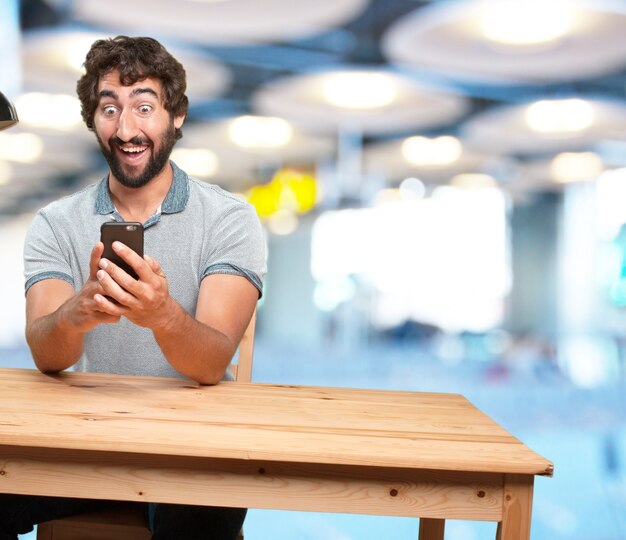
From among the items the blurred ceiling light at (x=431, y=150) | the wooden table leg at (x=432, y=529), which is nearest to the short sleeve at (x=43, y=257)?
the wooden table leg at (x=432, y=529)

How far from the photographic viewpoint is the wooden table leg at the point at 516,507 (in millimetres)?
923

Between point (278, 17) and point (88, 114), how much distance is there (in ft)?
10.1

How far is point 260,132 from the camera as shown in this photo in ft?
23.6

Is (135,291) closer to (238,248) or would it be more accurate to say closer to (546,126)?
(238,248)

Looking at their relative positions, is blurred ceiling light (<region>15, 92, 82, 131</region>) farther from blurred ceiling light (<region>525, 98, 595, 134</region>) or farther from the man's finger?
the man's finger

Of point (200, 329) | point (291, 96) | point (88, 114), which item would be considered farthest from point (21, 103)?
point (200, 329)

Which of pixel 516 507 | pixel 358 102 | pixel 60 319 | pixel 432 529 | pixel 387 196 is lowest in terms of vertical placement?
pixel 432 529

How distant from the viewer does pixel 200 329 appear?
1273 millimetres

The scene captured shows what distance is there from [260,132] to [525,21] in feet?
10.3

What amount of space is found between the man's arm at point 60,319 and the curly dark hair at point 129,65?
38 centimetres

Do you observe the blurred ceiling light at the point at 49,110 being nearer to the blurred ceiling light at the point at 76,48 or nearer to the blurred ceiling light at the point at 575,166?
the blurred ceiling light at the point at 76,48

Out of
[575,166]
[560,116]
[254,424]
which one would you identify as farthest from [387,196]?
[254,424]

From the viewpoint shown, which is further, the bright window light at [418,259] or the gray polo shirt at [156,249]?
the bright window light at [418,259]

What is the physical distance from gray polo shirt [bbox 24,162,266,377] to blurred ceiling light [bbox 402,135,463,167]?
5840 mm
